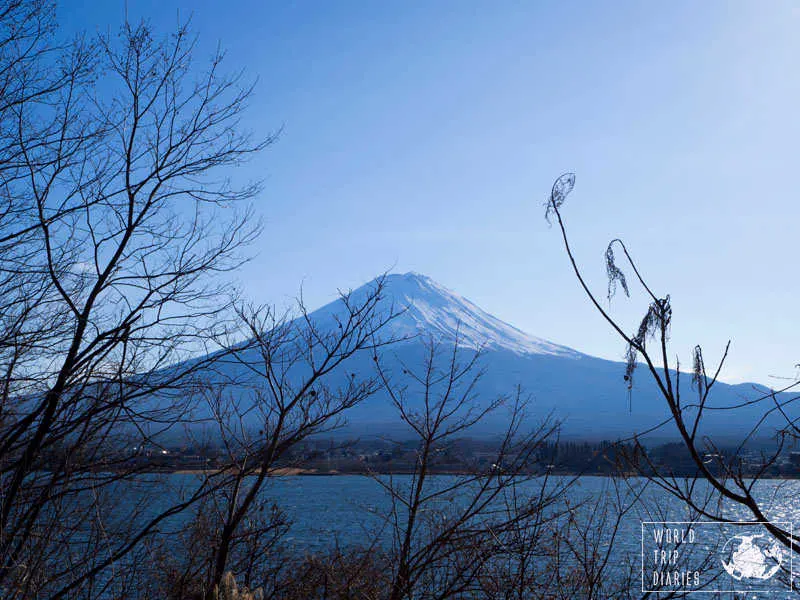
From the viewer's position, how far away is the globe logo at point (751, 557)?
209 cm

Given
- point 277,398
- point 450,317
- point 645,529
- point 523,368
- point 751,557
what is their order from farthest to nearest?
point 523,368 < point 450,317 < point 277,398 < point 645,529 < point 751,557

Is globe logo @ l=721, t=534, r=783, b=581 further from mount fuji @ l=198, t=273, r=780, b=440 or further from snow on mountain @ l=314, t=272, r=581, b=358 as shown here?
snow on mountain @ l=314, t=272, r=581, b=358

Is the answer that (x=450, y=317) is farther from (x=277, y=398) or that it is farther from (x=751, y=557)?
(x=751, y=557)

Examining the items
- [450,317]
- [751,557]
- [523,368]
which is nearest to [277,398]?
[751,557]

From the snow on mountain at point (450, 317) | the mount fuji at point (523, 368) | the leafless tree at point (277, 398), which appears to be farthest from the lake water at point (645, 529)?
the snow on mountain at point (450, 317)

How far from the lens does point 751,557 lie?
2455 mm

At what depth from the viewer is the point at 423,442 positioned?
4.91 m

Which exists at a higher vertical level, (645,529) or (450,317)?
(450,317)

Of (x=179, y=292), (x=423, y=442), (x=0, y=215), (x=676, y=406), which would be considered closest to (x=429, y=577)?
(x=423, y=442)

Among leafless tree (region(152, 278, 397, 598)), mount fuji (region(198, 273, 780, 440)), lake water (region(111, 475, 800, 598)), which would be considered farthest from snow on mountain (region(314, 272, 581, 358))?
leafless tree (region(152, 278, 397, 598))

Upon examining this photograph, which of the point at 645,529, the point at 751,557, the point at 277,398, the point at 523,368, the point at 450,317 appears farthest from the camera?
the point at 523,368

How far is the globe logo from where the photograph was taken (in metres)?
2.09

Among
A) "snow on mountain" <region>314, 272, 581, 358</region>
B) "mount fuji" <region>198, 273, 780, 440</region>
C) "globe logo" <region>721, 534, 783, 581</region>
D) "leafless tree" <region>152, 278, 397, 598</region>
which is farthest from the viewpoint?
"snow on mountain" <region>314, 272, 581, 358</region>

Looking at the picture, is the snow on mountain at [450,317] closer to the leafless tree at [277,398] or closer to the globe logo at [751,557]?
the leafless tree at [277,398]
